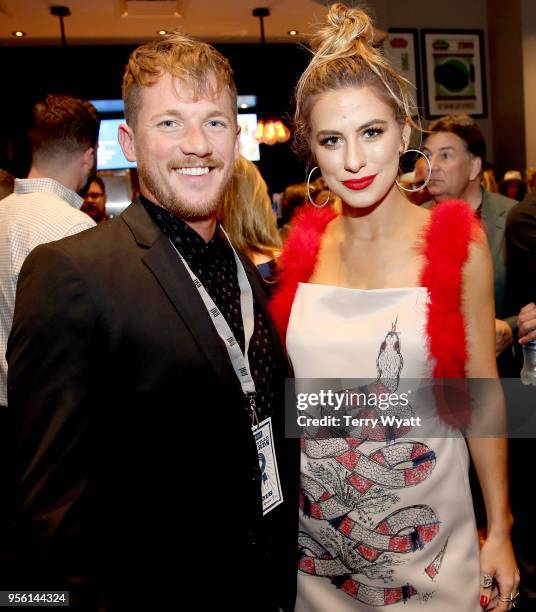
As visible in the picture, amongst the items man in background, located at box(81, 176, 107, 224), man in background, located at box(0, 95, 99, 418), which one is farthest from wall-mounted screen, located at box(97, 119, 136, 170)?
man in background, located at box(0, 95, 99, 418)

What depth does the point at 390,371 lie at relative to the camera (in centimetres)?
146

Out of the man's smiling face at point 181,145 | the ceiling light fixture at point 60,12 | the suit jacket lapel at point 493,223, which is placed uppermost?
the ceiling light fixture at point 60,12

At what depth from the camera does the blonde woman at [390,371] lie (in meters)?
1.42

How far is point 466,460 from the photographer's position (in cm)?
149

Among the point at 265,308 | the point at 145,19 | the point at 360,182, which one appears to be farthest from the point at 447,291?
the point at 145,19

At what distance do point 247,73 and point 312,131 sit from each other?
23.7 feet

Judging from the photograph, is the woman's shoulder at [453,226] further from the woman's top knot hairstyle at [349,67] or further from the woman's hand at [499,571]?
the woman's hand at [499,571]

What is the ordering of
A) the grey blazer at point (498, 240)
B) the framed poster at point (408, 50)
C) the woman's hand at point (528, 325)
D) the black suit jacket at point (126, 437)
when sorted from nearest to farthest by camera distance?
the black suit jacket at point (126, 437) < the woman's hand at point (528, 325) < the grey blazer at point (498, 240) < the framed poster at point (408, 50)

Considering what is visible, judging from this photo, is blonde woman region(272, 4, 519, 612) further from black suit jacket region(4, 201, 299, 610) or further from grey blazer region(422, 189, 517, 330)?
grey blazer region(422, 189, 517, 330)

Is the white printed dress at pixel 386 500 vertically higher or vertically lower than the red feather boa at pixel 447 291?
lower

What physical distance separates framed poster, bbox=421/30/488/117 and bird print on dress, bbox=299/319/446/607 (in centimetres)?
792

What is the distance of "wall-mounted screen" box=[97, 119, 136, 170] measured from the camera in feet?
25.5

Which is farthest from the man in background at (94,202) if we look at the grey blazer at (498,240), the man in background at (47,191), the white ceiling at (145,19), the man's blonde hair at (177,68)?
the man's blonde hair at (177,68)

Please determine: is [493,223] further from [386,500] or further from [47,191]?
[47,191]
